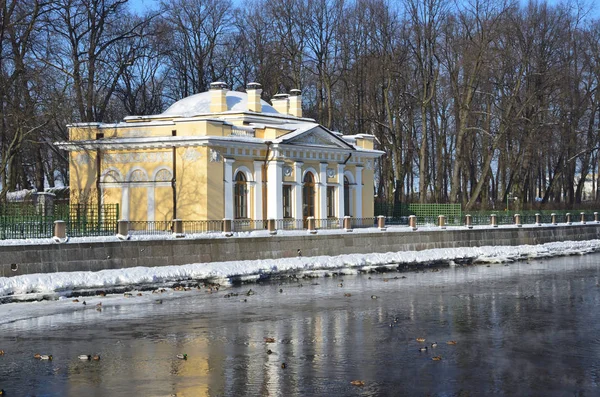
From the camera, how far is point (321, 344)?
18219 millimetres

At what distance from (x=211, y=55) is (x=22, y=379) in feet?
167

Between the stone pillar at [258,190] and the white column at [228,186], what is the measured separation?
166 cm

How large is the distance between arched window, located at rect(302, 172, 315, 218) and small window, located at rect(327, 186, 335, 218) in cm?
144

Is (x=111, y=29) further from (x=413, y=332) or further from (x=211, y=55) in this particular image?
(x=413, y=332)

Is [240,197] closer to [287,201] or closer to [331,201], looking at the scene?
[287,201]

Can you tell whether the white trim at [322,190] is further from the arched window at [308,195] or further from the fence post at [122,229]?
the fence post at [122,229]

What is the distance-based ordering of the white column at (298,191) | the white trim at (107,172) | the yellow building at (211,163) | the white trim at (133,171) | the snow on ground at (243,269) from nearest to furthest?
1. the snow on ground at (243,269)
2. the yellow building at (211,163)
3. the white trim at (133,171)
4. the white trim at (107,172)
5. the white column at (298,191)

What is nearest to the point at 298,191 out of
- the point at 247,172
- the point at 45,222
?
the point at 247,172

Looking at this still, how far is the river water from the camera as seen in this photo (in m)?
14.4

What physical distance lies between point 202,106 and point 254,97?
108 inches

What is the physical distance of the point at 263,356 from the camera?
16906mm

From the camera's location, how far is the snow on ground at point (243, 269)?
1067 inches

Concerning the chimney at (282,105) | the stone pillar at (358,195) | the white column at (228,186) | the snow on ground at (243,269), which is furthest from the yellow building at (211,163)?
the snow on ground at (243,269)

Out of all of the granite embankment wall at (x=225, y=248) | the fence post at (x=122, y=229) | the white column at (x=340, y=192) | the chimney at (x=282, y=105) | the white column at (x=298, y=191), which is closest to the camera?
the granite embankment wall at (x=225, y=248)
